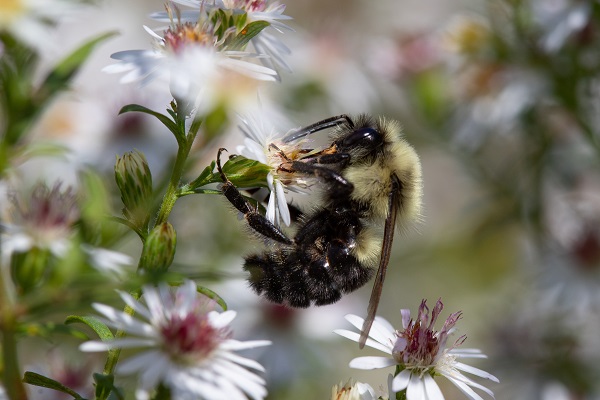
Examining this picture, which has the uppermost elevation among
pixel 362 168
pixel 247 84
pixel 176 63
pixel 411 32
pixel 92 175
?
pixel 411 32

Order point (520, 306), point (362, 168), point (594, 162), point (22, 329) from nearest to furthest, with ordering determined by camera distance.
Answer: point (22, 329), point (362, 168), point (594, 162), point (520, 306)

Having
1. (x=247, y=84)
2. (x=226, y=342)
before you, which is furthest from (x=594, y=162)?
(x=226, y=342)

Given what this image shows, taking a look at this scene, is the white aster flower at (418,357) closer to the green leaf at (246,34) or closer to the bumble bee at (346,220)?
the bumble bee at (346,220)

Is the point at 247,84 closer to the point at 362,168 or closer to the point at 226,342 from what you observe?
the point at 362,168

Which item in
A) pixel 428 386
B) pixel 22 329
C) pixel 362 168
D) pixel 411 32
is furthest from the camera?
pixel 411 32

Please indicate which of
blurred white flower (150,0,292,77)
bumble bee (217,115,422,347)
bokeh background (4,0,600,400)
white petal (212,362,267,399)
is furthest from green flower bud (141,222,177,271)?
bokeh background (4,0,600,400)

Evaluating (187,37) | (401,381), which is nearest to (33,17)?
(187,37)

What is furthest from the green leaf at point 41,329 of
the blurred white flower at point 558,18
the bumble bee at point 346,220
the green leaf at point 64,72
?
the blurred white flower at point 558,18
